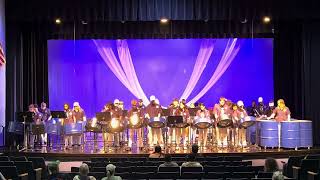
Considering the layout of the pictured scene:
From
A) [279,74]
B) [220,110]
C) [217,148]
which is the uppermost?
[279,74]

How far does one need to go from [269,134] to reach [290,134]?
56 cm

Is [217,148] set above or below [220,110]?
below

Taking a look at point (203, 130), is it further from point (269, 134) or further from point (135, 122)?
point (135, 122)

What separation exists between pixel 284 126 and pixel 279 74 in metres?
4.03

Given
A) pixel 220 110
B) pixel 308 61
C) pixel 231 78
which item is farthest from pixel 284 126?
pixel 231 78

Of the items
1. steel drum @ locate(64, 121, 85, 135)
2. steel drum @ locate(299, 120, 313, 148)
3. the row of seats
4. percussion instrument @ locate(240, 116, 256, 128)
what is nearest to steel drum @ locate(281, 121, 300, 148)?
steel drum @ locate(299, 120, 313, 148)

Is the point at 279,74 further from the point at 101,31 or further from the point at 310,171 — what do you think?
the point at 310,171

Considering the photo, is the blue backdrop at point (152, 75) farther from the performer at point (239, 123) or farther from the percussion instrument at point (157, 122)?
the percussion instrument at point (157, 122)

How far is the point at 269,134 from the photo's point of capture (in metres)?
15.7

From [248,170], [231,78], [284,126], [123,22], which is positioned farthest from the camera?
[231,78]

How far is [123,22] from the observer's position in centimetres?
1820

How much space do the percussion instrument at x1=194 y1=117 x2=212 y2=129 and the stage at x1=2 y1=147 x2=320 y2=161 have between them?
25.9 inches

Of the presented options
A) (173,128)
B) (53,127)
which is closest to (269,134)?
(173,128)

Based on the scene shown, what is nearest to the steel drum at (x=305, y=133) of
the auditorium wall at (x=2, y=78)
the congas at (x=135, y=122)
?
the congas at (x=135, y=122)
